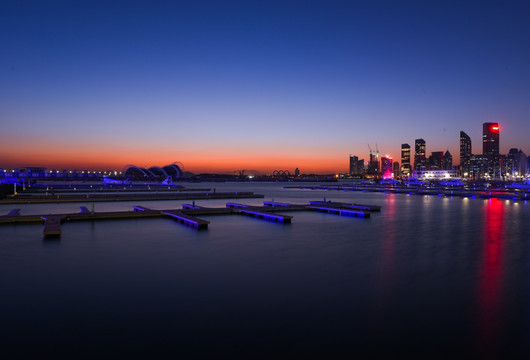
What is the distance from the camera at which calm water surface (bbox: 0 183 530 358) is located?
7.75 metres

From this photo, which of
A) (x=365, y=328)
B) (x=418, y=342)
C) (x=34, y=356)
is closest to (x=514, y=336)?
(x=418, y=342)

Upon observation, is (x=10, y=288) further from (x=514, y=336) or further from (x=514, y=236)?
(x=514, y=236)

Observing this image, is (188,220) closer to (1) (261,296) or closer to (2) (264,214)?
(2) (264,214)

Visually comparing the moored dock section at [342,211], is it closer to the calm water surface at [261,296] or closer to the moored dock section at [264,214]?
the moored dock section at [264,214]

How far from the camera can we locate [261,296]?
10836mm

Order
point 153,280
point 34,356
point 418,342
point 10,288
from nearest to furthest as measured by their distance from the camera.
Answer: point 34,356
point 418,342
point 10,288
point 153,280

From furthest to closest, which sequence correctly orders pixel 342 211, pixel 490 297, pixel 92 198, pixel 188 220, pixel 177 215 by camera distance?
pixel 92 198
pixel 342 211
pixel 177 215
pixel 188 220
pixel 490 297

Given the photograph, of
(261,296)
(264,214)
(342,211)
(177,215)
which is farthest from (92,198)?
(261,296)

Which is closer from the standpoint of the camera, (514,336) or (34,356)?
(34,356)

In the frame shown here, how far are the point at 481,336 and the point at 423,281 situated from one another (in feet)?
14.3

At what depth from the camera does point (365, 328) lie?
8.57 metres

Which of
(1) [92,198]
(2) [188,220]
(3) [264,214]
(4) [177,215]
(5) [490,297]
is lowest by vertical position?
(5) [490,297]

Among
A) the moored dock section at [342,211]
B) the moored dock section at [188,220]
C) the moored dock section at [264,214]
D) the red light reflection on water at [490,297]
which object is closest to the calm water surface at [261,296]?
the red light reflection on water at [490,297]

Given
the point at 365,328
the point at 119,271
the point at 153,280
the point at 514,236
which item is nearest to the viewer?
the point at 365,328
